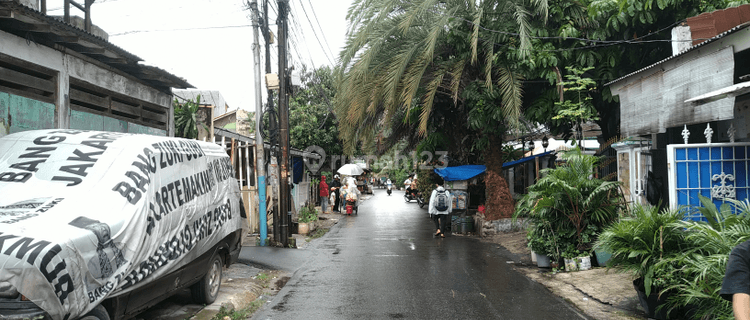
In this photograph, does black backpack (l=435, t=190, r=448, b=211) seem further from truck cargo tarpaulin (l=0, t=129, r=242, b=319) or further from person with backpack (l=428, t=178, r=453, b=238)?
truck cargo tarpaulin (l=0, t=129, r=242, b=319)

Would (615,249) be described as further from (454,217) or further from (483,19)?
(454,217)

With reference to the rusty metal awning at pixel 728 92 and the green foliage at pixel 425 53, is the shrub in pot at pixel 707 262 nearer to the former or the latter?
the rusty metal awning at pixel 728 92

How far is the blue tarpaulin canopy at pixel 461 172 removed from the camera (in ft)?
57.5

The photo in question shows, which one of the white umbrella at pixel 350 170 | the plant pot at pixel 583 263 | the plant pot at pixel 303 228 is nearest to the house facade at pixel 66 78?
the plant pot at pixel 303 228

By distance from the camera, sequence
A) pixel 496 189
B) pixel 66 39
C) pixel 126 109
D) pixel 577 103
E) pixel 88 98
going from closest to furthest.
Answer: pixel 66 39
pixel 88 98
pixel 126 109
pixel 577 103
pixel 496 189

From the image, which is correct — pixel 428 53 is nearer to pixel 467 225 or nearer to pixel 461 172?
pixel 461 172

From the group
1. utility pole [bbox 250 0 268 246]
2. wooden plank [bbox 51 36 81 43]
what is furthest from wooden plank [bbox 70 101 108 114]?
utility pole [bbox 250 0 268 246]

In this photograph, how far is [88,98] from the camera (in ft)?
31.2

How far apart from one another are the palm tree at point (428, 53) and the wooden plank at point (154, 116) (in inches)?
189

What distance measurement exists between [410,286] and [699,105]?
4951 mm

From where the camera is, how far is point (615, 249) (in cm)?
673

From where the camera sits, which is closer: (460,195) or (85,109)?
(85,109)

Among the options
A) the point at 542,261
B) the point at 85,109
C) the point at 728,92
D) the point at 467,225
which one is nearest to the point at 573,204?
the point at 542,261

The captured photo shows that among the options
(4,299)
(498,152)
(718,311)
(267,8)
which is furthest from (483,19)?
(4,299)
